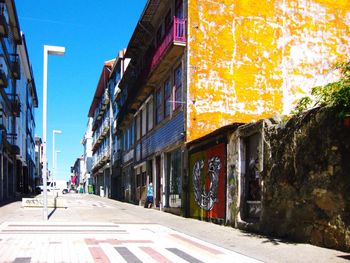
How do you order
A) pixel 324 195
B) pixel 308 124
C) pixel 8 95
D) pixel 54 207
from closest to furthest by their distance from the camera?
Answer: pixel 324 195 → pixel 308 124 → pixel 54 207 → pixel 8 95

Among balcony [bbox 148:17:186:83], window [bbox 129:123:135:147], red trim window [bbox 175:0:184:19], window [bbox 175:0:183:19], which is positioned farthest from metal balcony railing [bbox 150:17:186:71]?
window [bbox 129:123:135:147]

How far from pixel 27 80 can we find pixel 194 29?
43.0m

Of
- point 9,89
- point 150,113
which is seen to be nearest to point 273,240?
point 150,113

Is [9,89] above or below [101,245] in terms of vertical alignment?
above

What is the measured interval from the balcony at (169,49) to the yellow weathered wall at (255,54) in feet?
1.36

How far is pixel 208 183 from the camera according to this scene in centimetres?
1720

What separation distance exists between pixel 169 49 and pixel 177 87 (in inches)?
74.1

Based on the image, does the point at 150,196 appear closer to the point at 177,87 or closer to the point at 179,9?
the point at 177,87

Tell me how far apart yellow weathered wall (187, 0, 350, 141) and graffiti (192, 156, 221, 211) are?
228 cm

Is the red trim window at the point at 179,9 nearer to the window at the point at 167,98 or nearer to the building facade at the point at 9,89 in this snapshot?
the window at the point at 167,98

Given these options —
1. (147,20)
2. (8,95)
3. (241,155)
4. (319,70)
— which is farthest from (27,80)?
(241,155)

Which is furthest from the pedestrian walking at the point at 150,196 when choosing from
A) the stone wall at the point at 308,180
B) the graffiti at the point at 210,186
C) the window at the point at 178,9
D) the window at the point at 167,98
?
the stone wall at the point at 308,180

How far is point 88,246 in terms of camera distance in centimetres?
1016

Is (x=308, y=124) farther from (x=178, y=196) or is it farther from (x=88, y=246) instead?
(x=178, y=196)
